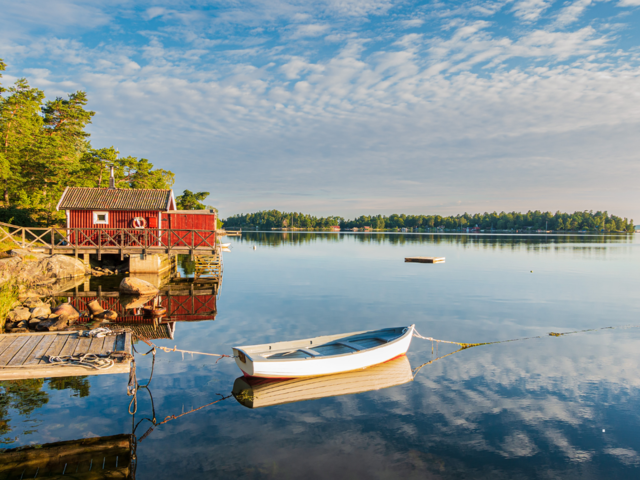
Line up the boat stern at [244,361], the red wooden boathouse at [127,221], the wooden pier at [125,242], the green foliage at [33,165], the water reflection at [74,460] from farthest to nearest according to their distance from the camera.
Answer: the green foliage at [33,165]
the red wooden boathouse at [127,221]
the wooden pier at [125,242]
the boat stern at [244,361]
the water reflection at [74,460]

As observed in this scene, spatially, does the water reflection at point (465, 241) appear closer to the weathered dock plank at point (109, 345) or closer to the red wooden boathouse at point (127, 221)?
Result: the red wooden boathouse at point (127, 221)

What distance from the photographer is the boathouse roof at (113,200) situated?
95.1ft

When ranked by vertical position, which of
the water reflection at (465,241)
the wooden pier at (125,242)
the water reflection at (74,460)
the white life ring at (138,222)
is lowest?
the water reflection at (74,460)

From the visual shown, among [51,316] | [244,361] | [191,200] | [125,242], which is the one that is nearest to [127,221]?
[125,242]

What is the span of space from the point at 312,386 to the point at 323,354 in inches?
49.6

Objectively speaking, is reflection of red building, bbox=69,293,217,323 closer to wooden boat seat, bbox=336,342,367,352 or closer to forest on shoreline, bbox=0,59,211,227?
wooden boat seat, bbox=336,342,367,352

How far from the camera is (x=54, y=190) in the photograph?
41.4 meters

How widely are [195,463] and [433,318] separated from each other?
14452 millimetres

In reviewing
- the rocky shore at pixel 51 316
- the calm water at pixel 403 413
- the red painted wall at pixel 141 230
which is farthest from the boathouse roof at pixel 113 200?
the calm water at pixel 403 413

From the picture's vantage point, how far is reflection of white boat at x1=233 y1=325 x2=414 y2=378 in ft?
34.7

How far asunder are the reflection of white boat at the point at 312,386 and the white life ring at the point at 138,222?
70.0 feet

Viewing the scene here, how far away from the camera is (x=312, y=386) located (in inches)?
434

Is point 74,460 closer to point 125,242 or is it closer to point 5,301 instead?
point 5,301

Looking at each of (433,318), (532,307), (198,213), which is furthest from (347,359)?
(198,213)
